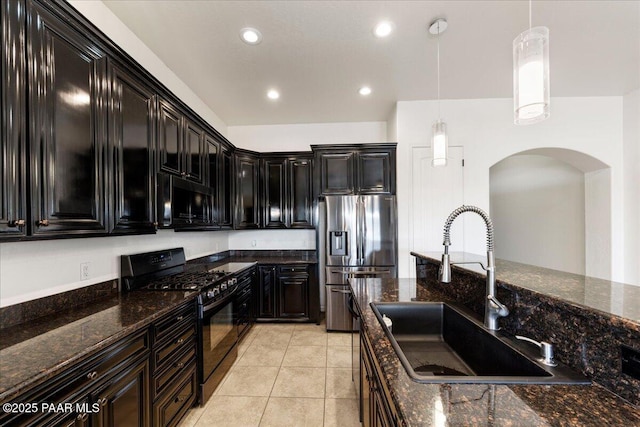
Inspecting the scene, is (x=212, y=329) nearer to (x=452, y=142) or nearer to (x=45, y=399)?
(x=45, y=399)

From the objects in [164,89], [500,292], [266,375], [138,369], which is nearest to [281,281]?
[266,375]

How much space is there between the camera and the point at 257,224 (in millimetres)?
3975

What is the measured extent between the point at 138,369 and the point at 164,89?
2.06m

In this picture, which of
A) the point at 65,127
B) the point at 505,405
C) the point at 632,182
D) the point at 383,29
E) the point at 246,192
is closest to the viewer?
the point at 505,405

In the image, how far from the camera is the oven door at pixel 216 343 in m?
2.09

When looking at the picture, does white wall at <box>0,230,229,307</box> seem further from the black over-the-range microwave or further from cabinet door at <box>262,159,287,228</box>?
cabinet door at <box>262,159,287,228</box>

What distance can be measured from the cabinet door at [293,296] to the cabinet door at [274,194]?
0.85 meters

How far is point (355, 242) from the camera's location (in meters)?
3.41

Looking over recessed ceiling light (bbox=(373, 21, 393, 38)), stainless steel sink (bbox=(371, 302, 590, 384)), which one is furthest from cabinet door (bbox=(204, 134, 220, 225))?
stainless steel sink (bbox=(371, 302, 590, 384))

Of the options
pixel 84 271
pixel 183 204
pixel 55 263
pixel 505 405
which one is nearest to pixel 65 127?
pixel 55 263

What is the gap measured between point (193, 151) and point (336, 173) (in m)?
1.83

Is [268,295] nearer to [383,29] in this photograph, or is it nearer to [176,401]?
[176,401]

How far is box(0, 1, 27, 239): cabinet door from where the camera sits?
42.3 inches

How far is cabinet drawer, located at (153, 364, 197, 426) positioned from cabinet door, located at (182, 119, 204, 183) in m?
1.71
